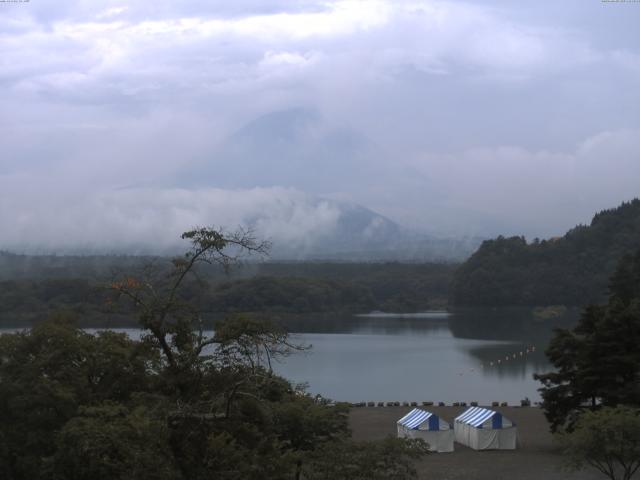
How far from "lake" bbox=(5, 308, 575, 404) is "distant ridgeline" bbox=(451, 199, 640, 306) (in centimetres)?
1035

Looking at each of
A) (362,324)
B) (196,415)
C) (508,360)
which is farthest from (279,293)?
(196,415)

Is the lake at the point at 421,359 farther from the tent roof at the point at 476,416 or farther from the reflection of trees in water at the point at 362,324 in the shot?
the tent roof at the point at 476,416

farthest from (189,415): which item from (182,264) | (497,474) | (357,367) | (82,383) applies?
(357,367)

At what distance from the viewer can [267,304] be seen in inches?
2512

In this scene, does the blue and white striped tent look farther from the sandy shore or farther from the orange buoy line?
the orange buoy line

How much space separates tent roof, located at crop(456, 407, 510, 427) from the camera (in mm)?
16438

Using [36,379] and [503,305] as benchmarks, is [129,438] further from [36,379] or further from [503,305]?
[503,305]

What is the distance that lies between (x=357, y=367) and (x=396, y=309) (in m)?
40.9

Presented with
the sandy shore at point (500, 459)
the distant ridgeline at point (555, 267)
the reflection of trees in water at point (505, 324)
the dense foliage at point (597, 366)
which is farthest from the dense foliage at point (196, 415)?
the distant ridgeline at point (555, 267)

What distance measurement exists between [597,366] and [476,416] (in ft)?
8.21

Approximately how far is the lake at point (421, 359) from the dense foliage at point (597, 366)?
4.65 m

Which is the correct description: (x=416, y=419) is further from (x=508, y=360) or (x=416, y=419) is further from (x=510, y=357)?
(x=510, y=357)

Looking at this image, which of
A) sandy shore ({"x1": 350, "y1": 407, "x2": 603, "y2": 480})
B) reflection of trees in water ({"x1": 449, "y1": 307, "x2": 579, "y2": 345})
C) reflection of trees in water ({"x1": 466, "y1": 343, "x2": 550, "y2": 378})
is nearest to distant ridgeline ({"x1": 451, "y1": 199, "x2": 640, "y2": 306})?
reflection of trees in water ({"x1": 449, "y1": 307, "x2": 579, "y2": 345})

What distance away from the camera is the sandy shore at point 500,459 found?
1427 cm
